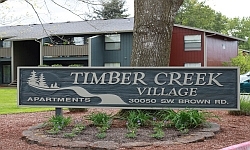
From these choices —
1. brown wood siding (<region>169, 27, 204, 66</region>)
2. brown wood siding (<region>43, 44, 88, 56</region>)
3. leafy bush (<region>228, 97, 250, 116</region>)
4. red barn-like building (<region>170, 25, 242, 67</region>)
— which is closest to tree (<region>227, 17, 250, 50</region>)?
red barn-like building (<region>170, 25, 242, 67</region>)

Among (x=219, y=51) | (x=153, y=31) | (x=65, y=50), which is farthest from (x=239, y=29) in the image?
(x=153, y=31)

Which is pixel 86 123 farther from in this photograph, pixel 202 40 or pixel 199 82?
pixel 202 40

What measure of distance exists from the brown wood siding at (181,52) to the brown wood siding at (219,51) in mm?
983

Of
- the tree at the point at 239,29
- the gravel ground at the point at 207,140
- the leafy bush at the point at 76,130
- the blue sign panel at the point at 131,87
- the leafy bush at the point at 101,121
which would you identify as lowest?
Result: the gravel ground at the point at 207,140

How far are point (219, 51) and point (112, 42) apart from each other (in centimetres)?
970

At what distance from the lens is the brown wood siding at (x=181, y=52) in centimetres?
3412

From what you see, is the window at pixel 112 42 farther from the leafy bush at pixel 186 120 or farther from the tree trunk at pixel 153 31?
the leafy bush at pixel 186 120

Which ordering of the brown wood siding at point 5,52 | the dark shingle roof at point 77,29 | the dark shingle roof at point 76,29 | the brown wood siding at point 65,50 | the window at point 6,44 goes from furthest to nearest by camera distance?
the window at point 6,44, the brown wood siding at point 5,52, the brown wood siding at point 65,50, the dark shingle roof at point 76,29, the dark shingle roof at point 77,29

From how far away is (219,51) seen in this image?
3675cm

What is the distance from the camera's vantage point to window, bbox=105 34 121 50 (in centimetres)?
3622

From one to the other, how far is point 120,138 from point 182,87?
2.00 metres

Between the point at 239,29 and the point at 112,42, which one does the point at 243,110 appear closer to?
the point at 112,42

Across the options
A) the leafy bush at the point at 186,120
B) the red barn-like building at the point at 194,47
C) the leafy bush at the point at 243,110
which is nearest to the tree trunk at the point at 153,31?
the leafy bush at the point at 186,120

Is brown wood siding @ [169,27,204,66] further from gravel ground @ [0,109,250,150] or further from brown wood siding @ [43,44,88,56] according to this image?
gravel ground @ [0,109,250,150]
